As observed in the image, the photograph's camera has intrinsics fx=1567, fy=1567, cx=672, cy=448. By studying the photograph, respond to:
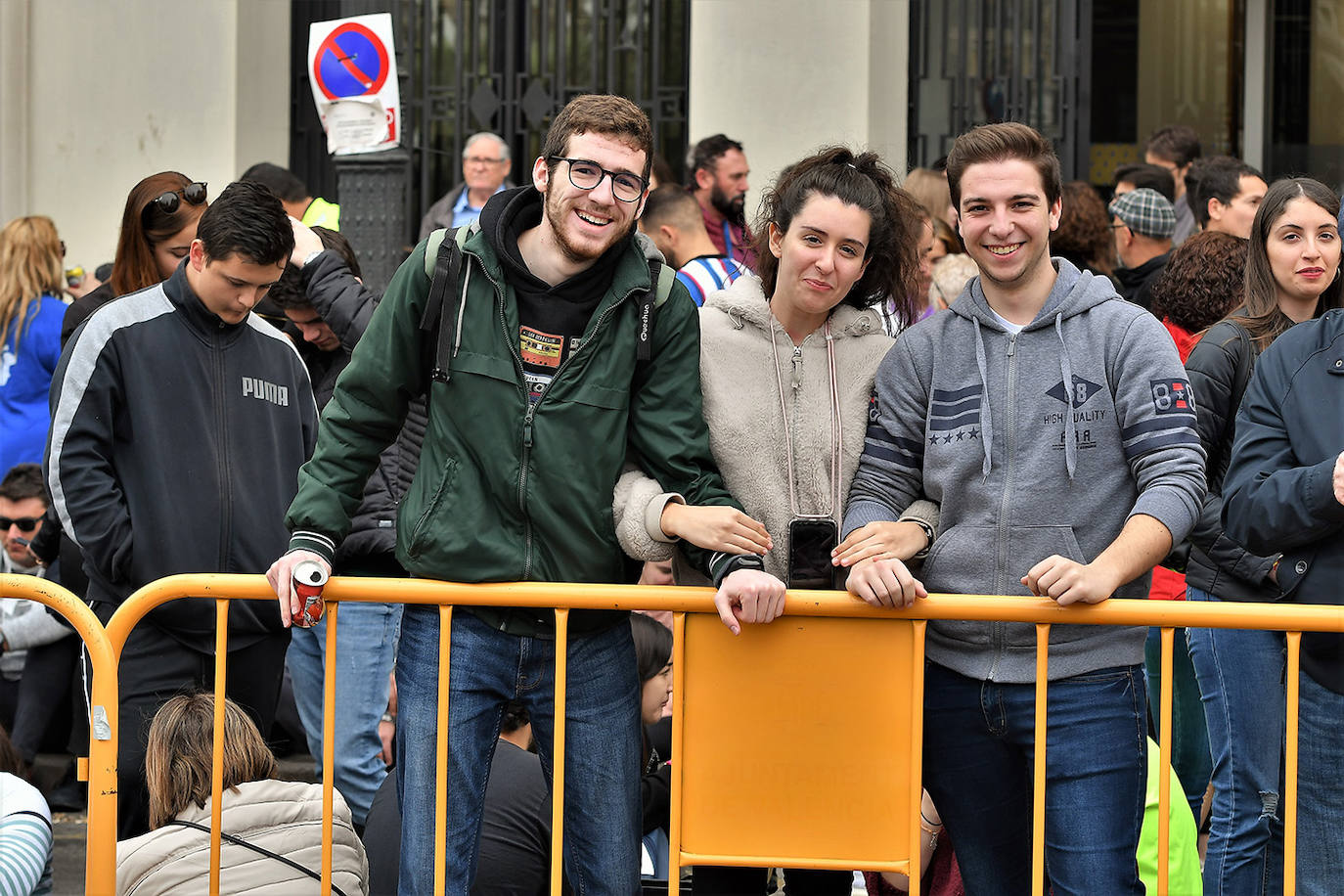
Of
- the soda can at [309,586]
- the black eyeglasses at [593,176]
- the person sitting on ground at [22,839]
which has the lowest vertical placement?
the person sitting on ground at [22,839]

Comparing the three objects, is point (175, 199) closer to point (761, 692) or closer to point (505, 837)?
point (505, 837)

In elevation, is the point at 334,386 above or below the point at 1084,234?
below

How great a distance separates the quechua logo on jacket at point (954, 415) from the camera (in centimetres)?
344

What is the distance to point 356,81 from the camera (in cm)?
663

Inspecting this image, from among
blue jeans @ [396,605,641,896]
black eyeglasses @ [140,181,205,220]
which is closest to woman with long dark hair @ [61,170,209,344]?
black eyeglasses @ [140,181,205,220]

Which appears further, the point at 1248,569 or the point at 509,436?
the point at 1248,569

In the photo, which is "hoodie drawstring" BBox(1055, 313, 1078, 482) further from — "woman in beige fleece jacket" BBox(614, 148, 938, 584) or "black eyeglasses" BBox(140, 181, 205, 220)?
"black eyeglasses" BBox(140, 181, 205, 220)

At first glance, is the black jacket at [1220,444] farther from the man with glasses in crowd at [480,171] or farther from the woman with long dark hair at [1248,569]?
the man with glasses in crowd at [480,171]

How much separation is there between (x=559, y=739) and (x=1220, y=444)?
220 cm

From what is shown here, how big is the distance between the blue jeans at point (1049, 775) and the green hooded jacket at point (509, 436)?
0.66m

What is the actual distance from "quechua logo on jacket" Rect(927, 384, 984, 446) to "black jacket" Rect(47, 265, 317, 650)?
7.01 ft

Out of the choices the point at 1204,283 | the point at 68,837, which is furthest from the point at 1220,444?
the point at 68,837

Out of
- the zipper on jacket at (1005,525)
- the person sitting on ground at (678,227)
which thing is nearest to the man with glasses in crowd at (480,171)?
the person sitting on ground at (678,227)

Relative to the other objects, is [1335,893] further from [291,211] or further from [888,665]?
[291,211]
